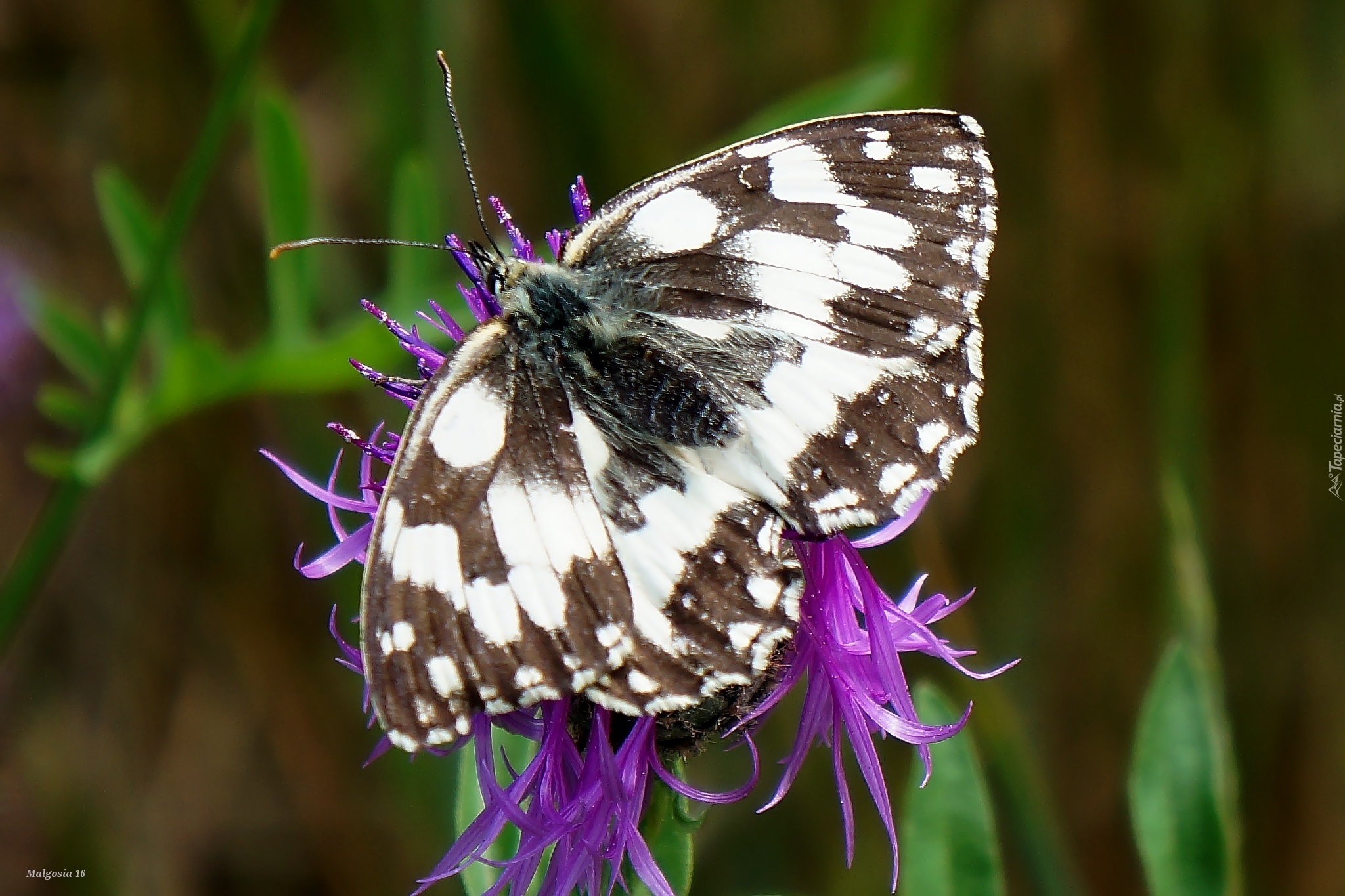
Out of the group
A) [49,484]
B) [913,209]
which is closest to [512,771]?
[913,209]

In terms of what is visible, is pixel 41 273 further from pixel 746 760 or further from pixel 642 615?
pixel 642 615

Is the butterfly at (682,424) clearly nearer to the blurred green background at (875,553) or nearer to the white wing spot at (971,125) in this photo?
the white wing spot at (971,125)

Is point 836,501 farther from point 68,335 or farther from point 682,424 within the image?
point 68,335

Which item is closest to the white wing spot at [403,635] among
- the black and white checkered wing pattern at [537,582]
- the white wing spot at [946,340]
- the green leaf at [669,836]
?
the black and white checkered wing pattern at [537,582]

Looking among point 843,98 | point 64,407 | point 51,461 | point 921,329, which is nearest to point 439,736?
point 921,329

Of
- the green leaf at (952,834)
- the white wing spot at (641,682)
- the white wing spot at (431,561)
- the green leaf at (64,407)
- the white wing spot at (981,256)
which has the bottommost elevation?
the green leaf at (952,834)

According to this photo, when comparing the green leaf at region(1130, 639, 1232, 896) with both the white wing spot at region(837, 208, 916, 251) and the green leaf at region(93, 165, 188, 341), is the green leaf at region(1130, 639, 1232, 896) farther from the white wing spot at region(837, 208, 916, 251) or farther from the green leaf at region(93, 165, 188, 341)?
the green leaf at region(93, 165, 188, 341)

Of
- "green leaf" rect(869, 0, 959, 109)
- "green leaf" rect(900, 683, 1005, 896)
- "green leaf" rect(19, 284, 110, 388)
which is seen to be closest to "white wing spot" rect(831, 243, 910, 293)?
"green leaf" rect(900, 683, 1005, 896)
